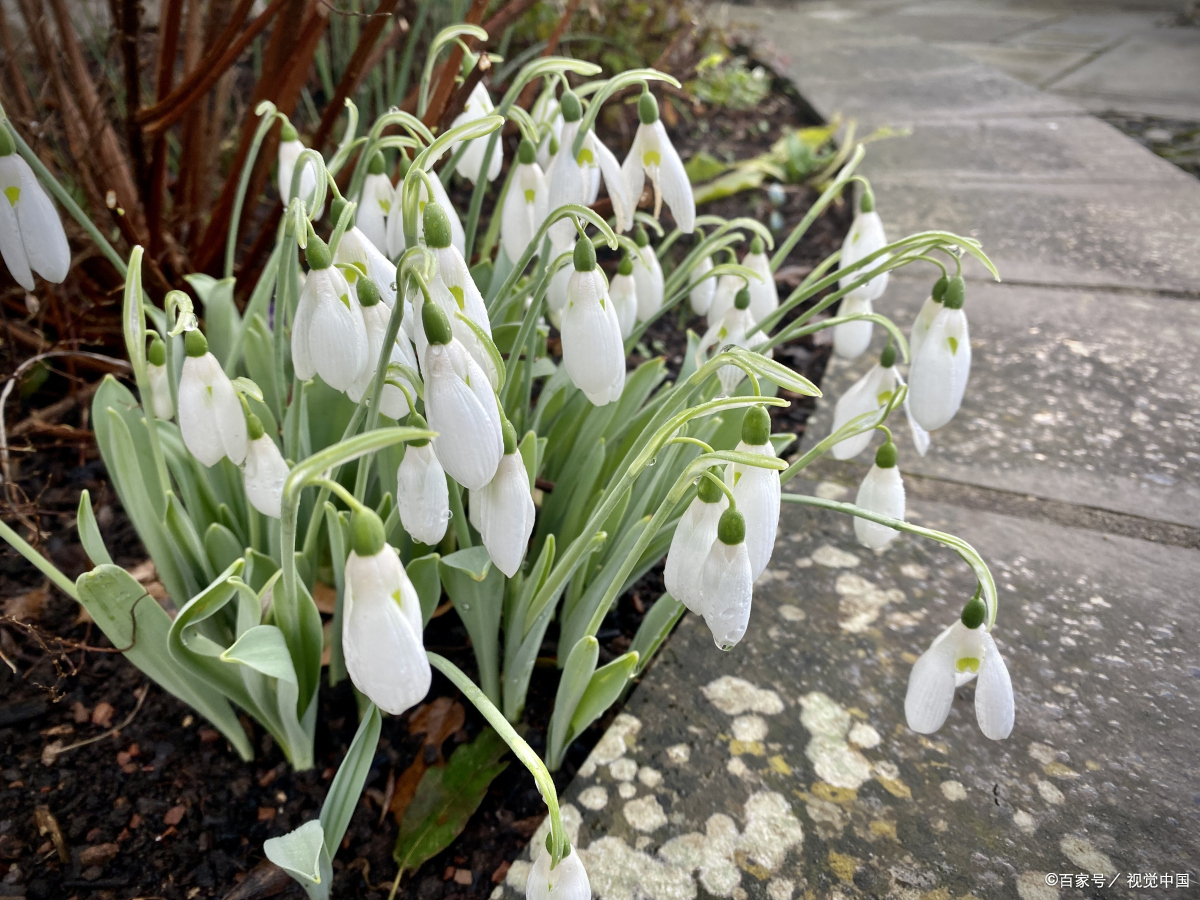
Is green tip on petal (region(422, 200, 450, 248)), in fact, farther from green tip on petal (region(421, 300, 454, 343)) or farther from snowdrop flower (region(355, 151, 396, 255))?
snowdrop flower (region(355, 151, 396, 255))

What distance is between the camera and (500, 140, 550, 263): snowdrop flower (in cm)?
106

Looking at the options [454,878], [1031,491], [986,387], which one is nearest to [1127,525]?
[1031,491]

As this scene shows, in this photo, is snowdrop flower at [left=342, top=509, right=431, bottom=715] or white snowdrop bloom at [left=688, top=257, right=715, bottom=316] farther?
white snowdrop bloom at [left=688, top=257, right=715, bottom=316]

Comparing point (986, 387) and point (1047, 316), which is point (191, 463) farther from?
point (1047, 316)

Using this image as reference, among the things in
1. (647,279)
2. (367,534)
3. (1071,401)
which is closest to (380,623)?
(367,534)

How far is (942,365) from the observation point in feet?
3.20

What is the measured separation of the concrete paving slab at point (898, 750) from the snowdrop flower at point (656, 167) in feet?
1.89

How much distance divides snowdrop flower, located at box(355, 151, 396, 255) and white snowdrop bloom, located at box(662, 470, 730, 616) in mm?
584

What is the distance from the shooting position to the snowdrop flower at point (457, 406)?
68cm

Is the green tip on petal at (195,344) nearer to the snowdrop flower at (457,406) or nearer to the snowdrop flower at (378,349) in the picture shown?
the snowdrop flower at (378,349)

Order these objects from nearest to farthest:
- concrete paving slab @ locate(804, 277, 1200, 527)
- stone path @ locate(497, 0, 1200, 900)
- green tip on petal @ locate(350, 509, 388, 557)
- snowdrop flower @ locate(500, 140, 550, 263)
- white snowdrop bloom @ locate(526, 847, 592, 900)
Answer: green tip on petal @ locate(350, 509, 388, 557), white snowdrop bloom @ locate(526, 847, 592, 900), stone path @ locate(497, 0, 1200, 900), snowdrop flower @ locate(500, 140, 550, 263), concrete paving slab @ locate(804, 277, 1200, 527)

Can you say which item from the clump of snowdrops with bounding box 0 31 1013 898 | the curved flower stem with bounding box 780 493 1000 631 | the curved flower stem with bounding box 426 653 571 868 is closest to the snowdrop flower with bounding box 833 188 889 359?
the clump of snowdrops with bounding box 0 31 1013 898

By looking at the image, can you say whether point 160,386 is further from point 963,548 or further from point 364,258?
point 963,548

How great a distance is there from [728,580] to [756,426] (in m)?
0.14
